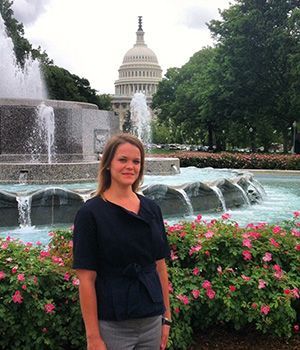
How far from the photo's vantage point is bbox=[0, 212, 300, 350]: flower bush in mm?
3596

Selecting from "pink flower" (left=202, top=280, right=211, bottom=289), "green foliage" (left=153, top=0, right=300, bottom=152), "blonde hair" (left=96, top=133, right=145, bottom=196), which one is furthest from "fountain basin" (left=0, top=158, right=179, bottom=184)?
"green foliage" (left=153, top=0, right=300, bottom=152)

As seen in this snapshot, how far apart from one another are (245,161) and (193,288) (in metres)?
24.9

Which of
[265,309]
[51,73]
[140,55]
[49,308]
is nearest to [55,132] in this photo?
[49,308]

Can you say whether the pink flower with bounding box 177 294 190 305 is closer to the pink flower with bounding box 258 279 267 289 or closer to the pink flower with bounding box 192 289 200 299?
the pink flower with bounding box 192 289 200 299

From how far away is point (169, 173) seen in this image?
1716 cm

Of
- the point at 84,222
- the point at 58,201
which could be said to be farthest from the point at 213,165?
the point at 84,222

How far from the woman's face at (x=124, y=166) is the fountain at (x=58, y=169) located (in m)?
6.99

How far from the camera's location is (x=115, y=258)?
2480mm

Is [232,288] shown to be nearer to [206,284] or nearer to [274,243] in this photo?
[206,284]

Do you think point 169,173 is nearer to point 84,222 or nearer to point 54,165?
point 54,165

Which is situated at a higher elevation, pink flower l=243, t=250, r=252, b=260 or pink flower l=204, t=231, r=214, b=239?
pink flower l=204, t=231, r=214, b=239

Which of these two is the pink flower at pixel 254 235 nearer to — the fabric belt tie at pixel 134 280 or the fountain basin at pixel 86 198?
the fabric belt tie at pixel 134 280

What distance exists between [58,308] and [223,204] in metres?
8.19

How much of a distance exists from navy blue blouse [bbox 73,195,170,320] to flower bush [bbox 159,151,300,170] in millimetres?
25264
